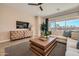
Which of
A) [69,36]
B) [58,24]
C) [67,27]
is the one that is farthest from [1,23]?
[69,36]

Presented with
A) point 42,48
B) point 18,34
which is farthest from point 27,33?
point 42,48

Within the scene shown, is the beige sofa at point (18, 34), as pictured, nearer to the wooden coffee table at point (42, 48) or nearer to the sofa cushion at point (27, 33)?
the sofa cushion at point (27, 33)

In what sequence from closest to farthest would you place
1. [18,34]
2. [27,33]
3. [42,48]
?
[42,48], [18,34], [27,33]

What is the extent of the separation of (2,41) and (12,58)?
1.70m

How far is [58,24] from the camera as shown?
113 inches

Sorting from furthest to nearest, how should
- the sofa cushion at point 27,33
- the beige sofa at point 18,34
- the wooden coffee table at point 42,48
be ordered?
1. the sofa cushion at point 27,33
2. the beige sofa at point 18,34
3. the wooden coffee table at point 42,48

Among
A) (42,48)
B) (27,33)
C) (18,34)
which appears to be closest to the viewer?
(42,48)

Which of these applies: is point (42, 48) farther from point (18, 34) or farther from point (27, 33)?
point (27, 33)

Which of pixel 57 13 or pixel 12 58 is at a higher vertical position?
pixel 57 13

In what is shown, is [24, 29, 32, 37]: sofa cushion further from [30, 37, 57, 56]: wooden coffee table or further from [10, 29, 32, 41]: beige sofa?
[30, 37, 57, 56]: wooden coffee table

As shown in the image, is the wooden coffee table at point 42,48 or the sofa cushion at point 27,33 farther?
the sofa cushion at point 27,33

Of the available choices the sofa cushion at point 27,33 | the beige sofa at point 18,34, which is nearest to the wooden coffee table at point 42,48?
the beige sofa at point 18,34

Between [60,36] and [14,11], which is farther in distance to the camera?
[60,36]

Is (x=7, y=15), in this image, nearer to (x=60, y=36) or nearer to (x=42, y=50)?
(x=42, y=50)
